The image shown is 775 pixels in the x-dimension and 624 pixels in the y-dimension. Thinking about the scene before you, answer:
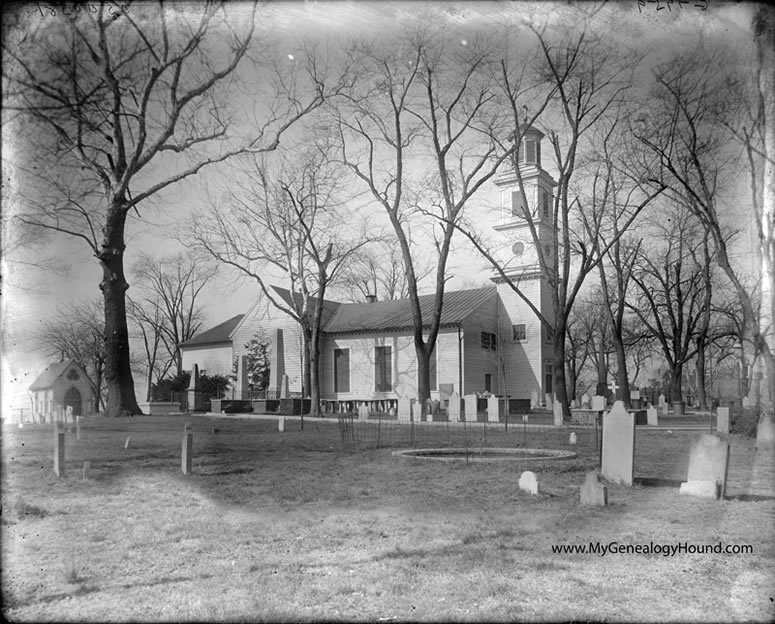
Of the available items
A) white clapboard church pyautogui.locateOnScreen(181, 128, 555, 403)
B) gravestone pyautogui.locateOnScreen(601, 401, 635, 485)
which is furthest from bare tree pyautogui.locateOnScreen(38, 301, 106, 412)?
white clapboard church pyautogui.locateOnScreen(181, 128, 555, 403)

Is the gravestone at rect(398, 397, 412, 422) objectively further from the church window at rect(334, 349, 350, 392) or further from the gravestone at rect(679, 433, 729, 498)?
the church window at rect(334, 349, 350, 392)

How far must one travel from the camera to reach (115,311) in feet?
13.2

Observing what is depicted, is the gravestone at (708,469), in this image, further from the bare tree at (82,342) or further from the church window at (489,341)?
the church window at (489,341)

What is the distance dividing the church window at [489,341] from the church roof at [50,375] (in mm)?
20067

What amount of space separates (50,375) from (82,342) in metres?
0.26

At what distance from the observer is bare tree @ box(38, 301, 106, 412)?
148 inches

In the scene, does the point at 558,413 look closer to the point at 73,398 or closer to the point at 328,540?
the point at 328,540

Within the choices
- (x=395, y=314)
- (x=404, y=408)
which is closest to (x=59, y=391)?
(x=404, y=408)

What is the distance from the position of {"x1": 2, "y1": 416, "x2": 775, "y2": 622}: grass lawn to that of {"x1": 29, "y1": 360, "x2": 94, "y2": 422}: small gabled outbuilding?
0.50 ft

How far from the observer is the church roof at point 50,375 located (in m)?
3.76

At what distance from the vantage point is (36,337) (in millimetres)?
3668

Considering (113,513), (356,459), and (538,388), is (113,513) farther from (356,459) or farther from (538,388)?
(538,388)

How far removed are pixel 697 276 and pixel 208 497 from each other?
488 cm

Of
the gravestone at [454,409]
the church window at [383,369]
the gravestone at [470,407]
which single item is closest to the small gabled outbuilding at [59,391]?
the gravestone at [454,409]
